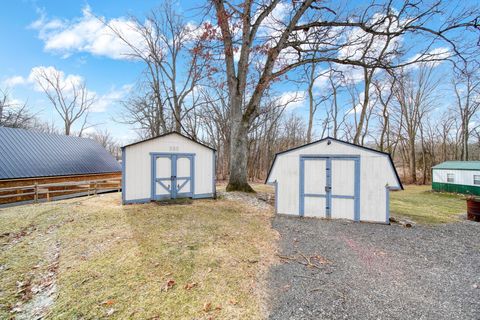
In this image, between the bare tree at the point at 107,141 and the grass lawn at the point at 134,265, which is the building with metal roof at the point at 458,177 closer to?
the grass lawn at the point at 134,265

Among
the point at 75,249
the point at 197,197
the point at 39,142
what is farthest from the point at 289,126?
the point at 75,249

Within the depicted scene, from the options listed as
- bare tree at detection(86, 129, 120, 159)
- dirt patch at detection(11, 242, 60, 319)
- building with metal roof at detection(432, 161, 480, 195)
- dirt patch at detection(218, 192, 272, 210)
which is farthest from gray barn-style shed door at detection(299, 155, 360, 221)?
bare tree at detection(86, 129, 120, 159)

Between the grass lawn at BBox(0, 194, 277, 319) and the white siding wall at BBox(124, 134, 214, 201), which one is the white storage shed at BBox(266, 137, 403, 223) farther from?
the white siding wall at BBox(124, 134, 214, 201)

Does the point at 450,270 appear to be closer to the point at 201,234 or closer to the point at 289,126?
the point at 201,234

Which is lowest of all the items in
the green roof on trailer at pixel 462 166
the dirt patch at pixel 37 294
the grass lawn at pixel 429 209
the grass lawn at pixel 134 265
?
the grass lawn at pixel 429 209

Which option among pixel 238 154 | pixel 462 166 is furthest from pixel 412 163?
pixel 238 154

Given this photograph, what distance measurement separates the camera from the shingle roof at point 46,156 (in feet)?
40.9

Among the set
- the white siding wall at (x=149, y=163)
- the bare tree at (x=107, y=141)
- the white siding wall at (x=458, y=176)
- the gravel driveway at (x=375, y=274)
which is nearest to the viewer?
the gravel driveway at (x=375, y=274)

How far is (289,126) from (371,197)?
2316 centimetres

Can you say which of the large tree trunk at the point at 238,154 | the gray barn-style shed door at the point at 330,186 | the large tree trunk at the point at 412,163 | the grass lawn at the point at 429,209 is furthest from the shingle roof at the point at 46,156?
the large tree trunk at the point at 412,163

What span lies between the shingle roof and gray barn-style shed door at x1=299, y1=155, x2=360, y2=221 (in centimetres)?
1575

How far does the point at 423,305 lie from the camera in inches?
106

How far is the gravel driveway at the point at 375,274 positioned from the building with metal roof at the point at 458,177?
12.9m

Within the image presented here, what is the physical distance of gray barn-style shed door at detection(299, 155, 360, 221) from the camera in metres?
6.34
